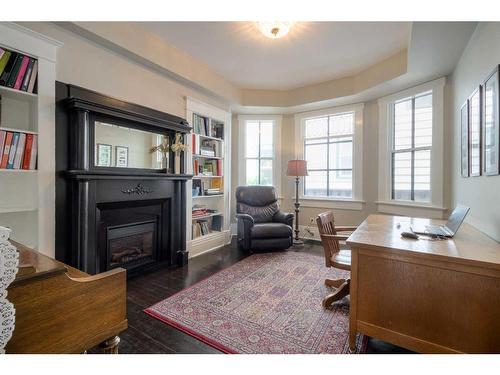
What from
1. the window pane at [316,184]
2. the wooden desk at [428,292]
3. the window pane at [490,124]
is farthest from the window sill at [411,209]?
the wooden desk at [428,292]

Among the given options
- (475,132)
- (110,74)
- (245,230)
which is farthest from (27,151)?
(475,132)

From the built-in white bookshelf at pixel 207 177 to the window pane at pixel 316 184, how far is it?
163 centimetres

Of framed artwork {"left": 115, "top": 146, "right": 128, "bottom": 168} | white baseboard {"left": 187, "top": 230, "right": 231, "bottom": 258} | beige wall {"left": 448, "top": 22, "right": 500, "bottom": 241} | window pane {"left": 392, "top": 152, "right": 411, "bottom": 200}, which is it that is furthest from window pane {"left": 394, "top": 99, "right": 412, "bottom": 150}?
framed artwork {"left": 115, "top": 146, "right": 128, "bottom": 168}

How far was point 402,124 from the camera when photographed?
366 cm

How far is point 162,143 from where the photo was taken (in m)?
3.05

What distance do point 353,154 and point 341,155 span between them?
234 mm

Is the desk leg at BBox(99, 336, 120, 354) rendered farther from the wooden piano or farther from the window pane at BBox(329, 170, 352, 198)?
the window pane at BBox(329, 170, 352, 198)

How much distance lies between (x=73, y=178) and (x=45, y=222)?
43 cm

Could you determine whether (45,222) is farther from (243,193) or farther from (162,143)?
(243,193)

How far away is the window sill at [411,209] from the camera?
3194 millimetres

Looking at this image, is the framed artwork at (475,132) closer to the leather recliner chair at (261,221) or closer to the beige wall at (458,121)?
the beige wall at (458,121)

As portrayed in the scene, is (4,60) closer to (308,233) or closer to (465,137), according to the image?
(465,137)

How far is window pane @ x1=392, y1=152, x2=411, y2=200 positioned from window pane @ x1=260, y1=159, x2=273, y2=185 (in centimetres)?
215
